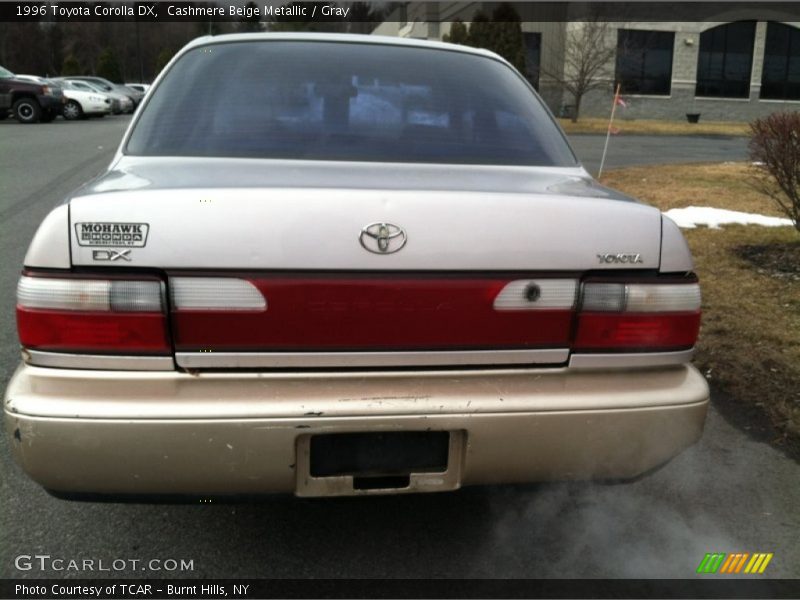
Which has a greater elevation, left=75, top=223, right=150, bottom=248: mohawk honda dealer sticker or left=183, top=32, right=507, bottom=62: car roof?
left=183, top=32, right=507, bottom=62: car roof

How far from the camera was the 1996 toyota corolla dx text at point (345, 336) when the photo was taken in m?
1.87

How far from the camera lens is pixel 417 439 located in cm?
199

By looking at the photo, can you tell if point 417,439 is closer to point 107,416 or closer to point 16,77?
point 107,416

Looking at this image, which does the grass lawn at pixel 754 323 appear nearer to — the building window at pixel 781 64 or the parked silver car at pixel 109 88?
the parked silver car at pixel 109 88

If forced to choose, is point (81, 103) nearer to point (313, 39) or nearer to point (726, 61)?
point (313, 39)

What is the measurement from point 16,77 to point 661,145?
768 inches

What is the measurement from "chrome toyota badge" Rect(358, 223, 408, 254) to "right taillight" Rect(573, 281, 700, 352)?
55 cm

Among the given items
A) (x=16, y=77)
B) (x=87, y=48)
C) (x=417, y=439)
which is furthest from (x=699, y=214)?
(x=87, y=48)

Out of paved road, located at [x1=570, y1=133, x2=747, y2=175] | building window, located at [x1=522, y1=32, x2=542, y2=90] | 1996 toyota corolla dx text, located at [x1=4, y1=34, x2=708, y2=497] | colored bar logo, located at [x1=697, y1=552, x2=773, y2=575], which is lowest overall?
paved road, located at [x1=570, y1=133, x2=747, y2=175]

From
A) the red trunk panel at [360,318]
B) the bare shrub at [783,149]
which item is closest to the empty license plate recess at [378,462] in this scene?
the red trunk panel at [360,318]

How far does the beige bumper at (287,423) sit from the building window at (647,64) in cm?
3461

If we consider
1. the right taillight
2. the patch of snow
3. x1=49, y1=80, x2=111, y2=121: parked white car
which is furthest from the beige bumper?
x1=49, y1=80, x2=111, y2=121: parked white car

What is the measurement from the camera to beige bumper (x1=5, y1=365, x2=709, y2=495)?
1876 millimetres

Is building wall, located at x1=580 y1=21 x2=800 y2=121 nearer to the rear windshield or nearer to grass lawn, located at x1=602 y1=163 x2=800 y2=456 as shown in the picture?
grass lawn, located at x1=602 y1=163 x2=800 y2=456
